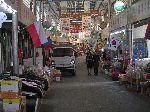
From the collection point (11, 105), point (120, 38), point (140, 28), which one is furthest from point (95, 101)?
point (120, 38)

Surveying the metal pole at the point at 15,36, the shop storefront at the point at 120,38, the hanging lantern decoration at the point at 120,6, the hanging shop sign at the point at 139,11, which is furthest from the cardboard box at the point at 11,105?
the hanging lantern decoration at the point at 120,6

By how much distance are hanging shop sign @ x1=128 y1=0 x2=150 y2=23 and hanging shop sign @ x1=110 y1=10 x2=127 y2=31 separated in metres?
2.45

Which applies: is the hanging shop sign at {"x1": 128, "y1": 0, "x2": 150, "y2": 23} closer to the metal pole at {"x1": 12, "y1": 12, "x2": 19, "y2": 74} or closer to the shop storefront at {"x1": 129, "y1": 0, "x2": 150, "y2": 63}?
the shop storefront at {"x1": 129, "y1": 0, "x2": 150, "y2": 63}

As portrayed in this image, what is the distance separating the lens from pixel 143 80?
20.3 meters

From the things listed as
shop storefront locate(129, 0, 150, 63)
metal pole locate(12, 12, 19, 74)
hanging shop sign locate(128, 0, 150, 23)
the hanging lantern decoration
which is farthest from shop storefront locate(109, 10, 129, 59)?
metal pole locate(12, 12, 19, 74)

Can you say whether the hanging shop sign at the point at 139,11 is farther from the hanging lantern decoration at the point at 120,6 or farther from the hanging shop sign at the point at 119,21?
the hanging lantern decoration at the point at 120,6

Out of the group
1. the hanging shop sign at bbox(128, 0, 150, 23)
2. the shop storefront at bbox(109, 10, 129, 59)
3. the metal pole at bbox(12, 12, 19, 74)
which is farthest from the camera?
the shop storefront at bbox(109, 10, 129, 59)

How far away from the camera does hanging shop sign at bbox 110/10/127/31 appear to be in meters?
33.4

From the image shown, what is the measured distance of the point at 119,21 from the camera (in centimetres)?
3578

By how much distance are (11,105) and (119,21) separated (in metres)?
24.6

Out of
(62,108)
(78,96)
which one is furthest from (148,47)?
(62,108)

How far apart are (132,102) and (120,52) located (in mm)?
18815

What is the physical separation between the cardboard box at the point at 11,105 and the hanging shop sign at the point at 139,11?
47.6 ft

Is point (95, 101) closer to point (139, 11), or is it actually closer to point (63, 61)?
point (139, 11)
